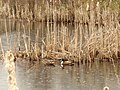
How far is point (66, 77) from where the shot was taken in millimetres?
7914

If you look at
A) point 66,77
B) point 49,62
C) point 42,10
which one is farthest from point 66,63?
point 42,10

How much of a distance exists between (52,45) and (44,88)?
3213mm

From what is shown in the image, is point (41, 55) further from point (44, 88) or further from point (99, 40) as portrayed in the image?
point (44, 88)

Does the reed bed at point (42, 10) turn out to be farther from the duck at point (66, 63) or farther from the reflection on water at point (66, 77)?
the reflection on water at point (66, 77)

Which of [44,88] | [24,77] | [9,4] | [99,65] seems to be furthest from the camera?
[9,4]

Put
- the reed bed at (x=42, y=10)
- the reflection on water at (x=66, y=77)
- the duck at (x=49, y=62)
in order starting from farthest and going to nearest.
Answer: the reed bed at (x=42, y=10)
the duck at (x=49, y=62)
the reflection on water at (x=66, y=77)

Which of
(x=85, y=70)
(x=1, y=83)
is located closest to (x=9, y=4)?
(x=85, y=70)

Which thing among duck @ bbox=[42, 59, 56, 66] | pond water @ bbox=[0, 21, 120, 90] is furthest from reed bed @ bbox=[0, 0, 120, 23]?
pond water @ bbox=[0, 21, 120, 90]

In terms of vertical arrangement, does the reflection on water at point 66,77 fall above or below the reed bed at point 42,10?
below

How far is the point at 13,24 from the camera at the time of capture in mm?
19078

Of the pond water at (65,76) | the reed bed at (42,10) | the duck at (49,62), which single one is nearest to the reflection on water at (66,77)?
the pond water at (65,76)

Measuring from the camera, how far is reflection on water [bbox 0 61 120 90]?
7008 millimetres

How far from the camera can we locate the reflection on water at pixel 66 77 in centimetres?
701

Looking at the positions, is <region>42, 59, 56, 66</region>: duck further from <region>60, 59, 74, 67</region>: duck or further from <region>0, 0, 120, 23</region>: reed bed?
<region>0, 0, 120, 23</region>: reed bed
